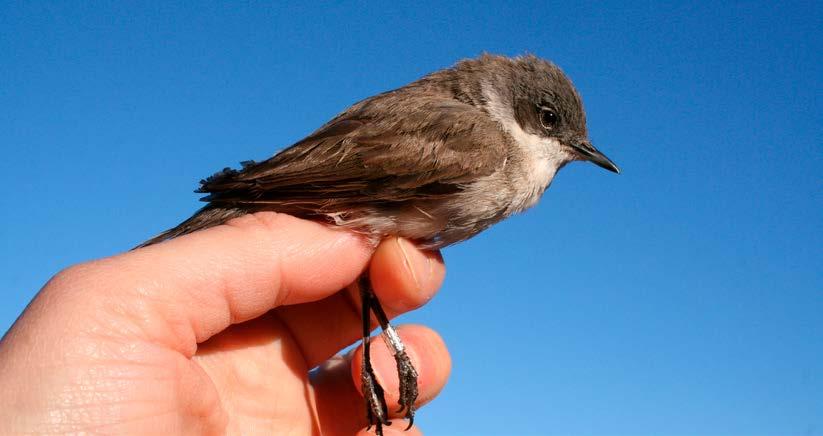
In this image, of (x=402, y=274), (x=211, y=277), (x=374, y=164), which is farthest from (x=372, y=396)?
(x=374, y=164)

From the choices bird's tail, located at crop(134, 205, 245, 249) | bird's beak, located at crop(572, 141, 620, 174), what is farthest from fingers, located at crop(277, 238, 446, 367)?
bird's beak, located at crop(572, 141, 620, 174)

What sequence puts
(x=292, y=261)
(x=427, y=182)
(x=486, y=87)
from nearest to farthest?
1. (x=292, y=261)
2. (x=427, y=182)
3. (x=486, y=87)

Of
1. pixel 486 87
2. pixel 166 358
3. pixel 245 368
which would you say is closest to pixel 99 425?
pixel 166 358

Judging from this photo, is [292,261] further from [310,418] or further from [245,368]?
[310,418]

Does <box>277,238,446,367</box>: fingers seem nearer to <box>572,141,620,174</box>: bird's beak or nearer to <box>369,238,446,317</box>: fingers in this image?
<box>369,238,446,317</box>: fingers

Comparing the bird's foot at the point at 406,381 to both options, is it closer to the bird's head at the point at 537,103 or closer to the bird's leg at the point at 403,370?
the bird's leg at the point at 403,370

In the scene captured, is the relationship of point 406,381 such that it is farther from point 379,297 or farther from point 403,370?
point 379,297
